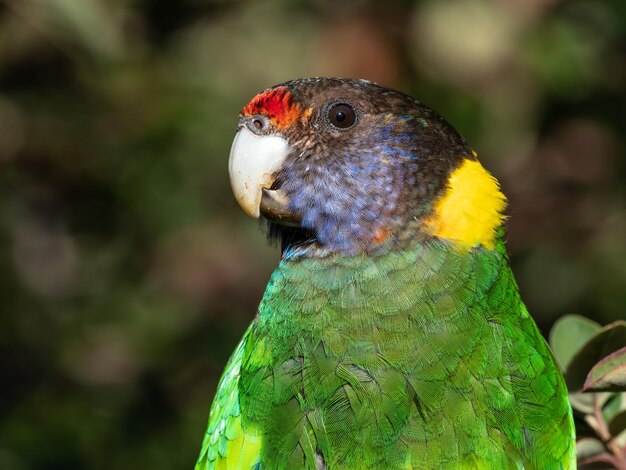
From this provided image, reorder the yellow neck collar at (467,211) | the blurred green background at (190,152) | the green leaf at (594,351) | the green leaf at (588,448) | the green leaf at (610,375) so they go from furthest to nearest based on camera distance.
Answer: the blurred green background at (190,152), the yellow neck collar at (467,211), the green leaf at (588,448), the green leaf at (594,351), the green leaf at (610,375)

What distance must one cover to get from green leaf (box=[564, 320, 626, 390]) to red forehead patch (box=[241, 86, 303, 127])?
73 cm

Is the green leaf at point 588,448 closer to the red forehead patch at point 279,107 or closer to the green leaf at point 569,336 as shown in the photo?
the green leaf at point 569,336

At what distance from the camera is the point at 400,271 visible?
5.76 ft

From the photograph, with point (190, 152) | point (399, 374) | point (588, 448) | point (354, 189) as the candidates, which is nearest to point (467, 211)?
point (354, 189)


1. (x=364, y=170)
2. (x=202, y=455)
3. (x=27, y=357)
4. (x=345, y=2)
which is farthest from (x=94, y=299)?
(x=364, y=170)

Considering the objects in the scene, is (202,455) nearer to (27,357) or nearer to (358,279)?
(358,279)

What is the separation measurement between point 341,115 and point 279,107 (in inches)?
5.1

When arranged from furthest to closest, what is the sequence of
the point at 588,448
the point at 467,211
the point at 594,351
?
the point at 467,211
the point at 588,448
the point at 594,351

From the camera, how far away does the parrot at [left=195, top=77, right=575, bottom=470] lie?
5.23ft

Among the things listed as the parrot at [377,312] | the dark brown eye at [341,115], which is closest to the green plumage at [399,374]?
the parrot at [377,312]

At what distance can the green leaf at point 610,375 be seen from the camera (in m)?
1.41

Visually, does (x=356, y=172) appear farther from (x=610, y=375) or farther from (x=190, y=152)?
(x=190, y=152)

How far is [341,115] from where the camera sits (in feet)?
6.13

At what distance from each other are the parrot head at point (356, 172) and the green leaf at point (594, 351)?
33 cm
